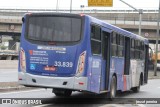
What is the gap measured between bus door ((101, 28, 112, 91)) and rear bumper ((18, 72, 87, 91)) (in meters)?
2.23

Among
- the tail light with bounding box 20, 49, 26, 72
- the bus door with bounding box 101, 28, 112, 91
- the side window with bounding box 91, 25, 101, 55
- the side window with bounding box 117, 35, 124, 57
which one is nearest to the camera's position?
the tail light with bounding box 20, 49, 26, 72

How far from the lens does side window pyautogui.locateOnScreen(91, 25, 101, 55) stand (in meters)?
15.0

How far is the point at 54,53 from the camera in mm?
14547

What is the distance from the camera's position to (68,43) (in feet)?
47.7

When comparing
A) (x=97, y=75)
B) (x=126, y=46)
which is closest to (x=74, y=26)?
(x=97, y=75)

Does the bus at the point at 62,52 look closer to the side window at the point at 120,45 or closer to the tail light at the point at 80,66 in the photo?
the tail light at the point at 80,66

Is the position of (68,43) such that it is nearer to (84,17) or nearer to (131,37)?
(84,17)

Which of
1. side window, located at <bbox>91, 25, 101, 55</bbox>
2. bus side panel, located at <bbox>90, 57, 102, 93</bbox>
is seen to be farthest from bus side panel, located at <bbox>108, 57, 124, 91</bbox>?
side window, located at <bbox>91, 25, 101, 55</bbox>

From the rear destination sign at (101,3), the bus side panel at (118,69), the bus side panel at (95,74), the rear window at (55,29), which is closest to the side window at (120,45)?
the bus side panel at (118,69)

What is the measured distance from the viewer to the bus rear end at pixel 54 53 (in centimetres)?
1430

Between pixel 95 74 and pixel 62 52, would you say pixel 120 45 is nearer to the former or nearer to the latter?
pixel 95 74

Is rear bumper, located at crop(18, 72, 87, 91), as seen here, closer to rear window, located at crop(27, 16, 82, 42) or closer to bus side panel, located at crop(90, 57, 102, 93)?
bus side panel, located at crop(90, 57, 102, 93)

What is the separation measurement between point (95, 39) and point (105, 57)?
156 cm

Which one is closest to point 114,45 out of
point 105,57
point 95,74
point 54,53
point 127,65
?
point 105,57
